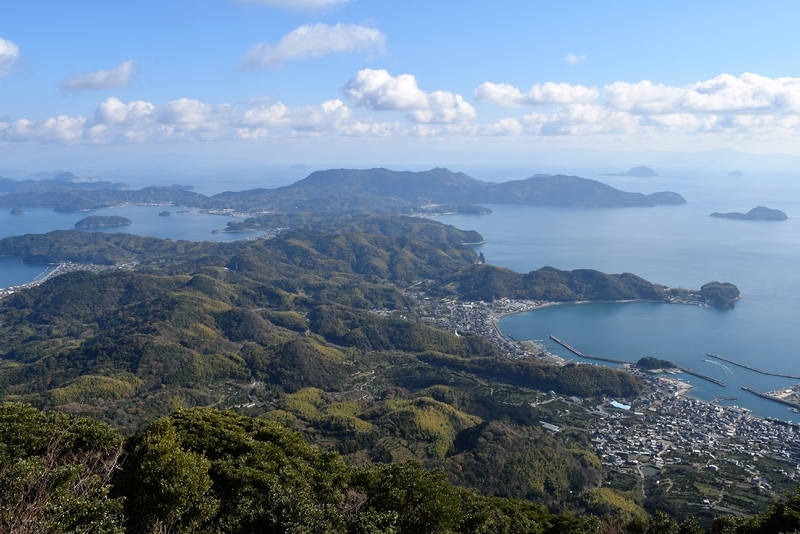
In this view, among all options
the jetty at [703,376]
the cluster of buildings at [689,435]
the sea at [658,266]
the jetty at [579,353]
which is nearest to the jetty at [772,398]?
the sea at [658,266]

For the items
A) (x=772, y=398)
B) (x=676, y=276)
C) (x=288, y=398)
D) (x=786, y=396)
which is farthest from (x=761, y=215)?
(x=288, y=398)

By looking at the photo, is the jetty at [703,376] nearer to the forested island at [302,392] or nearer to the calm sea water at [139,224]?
the forested island at [302,392]

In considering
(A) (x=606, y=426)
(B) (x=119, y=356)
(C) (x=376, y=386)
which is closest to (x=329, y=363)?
(C) (x=376, y=386)

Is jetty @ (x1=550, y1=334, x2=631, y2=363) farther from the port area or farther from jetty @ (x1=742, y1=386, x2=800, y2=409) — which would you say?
the port area

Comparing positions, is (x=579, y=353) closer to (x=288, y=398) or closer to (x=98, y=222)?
(x=288, y=398)

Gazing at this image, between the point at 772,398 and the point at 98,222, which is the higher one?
the point at 98,222

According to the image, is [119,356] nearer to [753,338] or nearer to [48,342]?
[48,342]

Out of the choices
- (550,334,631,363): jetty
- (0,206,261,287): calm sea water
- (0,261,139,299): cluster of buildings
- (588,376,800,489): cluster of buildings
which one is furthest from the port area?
(0,206,261,287): calm sea water

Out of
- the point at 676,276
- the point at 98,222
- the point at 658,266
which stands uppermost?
the point at 98,222
